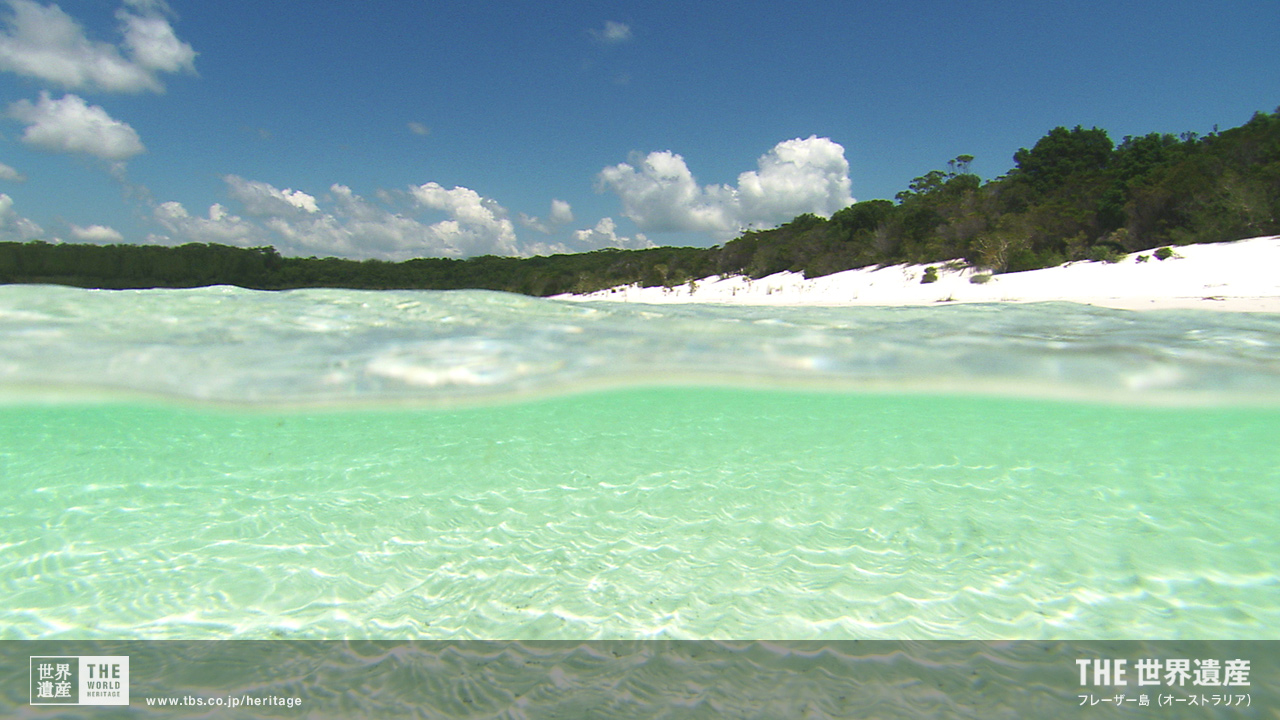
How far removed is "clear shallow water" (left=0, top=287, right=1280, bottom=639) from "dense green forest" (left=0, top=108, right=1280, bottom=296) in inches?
252

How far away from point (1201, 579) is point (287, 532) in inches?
232

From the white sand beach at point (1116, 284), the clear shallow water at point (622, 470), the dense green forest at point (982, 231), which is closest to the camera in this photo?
the clear shallow water at point (622, 470)

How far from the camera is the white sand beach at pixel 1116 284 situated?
10.9m

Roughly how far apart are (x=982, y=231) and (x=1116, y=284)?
696 cm

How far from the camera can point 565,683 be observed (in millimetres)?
2504

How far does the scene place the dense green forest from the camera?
16.5 meters

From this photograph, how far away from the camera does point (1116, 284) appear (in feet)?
44.5

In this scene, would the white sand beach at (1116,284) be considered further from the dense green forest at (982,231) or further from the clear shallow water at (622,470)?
the clear shallow water at (622,470)

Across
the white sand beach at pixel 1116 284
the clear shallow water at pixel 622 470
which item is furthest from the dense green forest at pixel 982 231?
the clear shallow water at pixel 622 470

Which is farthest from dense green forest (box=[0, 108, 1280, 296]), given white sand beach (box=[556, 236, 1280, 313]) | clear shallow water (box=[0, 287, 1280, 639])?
clear shallow water (box=[0, 287, 1280, 639])

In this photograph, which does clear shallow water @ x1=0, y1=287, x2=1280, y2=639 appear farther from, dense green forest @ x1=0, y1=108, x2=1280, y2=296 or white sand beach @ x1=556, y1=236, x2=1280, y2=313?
dense green forest @ x1=0, y1=108, x2=1280, y2=296

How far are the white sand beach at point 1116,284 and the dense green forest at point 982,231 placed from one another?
982 millimetres

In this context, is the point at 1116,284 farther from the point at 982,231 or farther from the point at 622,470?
the point at 622,470

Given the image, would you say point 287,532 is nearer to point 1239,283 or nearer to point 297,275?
point 1239,283
